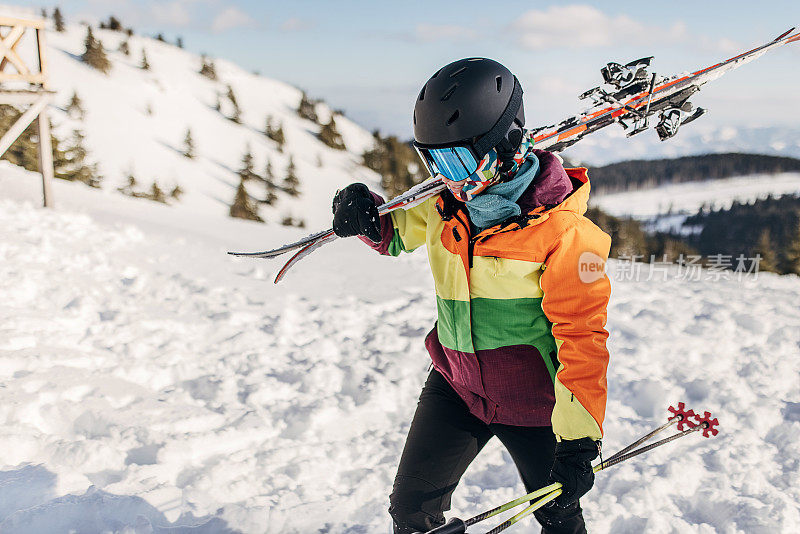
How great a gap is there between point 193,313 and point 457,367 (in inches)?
167

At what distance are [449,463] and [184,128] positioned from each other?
26.5 m

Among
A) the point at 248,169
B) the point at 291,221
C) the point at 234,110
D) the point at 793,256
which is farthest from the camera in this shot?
the point at 234,110

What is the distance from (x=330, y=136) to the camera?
2998 centimetres

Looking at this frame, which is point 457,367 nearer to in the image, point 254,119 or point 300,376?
point 300,376

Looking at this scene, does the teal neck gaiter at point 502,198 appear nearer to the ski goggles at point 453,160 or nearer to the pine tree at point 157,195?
the ski goggles at point 453,160

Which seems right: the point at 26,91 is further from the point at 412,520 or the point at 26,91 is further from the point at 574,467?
the point at 574,467

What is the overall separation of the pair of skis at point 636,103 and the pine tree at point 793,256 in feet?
52.9

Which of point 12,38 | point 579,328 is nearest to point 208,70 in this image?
point 12,38

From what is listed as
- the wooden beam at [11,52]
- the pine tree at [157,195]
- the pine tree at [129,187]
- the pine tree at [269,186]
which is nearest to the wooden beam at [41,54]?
the wooden beam at [11,52]

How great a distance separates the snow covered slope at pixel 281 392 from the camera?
3.17 m

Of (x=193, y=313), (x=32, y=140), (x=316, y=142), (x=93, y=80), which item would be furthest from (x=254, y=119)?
(x=193, y=313)

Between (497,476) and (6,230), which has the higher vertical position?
(6,230)

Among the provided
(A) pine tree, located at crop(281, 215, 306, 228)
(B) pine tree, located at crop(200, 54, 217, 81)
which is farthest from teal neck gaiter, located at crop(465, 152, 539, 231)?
(B) pine tree, located at crop(200, 54, 217, 81)

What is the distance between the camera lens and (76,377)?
4.26 meters
